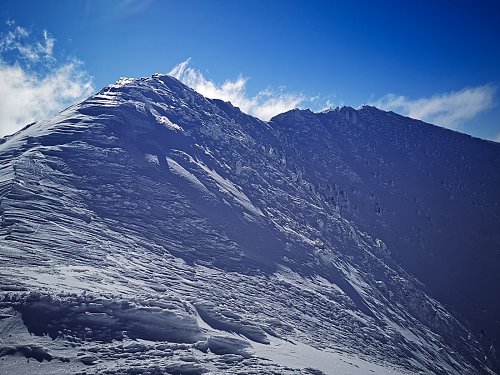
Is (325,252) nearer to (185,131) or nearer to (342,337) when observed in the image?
(342,337)

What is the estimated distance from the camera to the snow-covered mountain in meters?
43.3

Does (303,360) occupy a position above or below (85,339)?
below

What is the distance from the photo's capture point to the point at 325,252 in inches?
3991

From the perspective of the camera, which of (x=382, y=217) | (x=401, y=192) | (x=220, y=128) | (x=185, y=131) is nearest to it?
(x=185, y=131)

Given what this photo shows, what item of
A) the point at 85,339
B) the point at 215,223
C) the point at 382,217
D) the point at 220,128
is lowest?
the point at 85,339

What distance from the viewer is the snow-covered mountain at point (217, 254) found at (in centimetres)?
4334

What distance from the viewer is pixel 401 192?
181 metres

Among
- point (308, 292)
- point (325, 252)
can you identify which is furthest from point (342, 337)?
point (325, 252)

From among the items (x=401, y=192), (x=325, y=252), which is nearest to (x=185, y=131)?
(x=325, y=252)

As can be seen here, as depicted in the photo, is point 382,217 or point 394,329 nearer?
point 394,329

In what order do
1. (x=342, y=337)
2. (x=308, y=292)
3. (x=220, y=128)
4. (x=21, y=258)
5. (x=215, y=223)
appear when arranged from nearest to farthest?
(x=21, y=258)
(x=342, y=337)
(x=308, y=292)
(x=215, y=223)
(x=220, y=128)

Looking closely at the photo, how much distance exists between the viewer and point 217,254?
3123 inches

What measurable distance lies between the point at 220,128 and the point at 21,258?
102 meters

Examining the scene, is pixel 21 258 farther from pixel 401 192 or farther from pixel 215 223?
pixel 401 192
